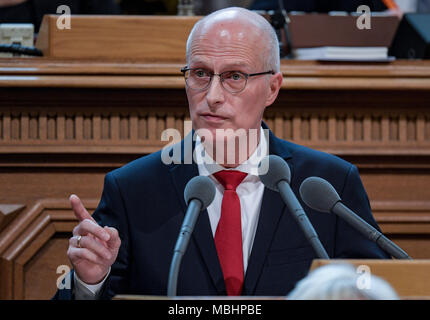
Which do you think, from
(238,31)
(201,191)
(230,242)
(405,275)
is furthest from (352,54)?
(405,275)

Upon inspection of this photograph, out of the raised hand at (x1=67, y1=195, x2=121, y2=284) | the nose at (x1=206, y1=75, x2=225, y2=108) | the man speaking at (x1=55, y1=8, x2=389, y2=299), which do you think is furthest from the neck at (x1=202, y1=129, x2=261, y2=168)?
the raised hand at (x1=67, y1=195, x2=121, y2=284)

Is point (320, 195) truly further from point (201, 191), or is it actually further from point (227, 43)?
point (227, 43)

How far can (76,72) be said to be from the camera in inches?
71.1

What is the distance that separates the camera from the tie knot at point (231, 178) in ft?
4.76

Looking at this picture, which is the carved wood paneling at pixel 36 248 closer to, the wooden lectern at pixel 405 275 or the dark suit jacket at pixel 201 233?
the dark suit jacket at pixel 201 233

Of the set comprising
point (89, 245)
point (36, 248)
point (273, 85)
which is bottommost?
point (36, 248)

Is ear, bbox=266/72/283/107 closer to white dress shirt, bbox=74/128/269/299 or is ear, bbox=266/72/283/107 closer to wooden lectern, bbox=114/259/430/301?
white dress shirt, bbox=74/128/269/299

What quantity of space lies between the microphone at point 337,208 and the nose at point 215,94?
379mm

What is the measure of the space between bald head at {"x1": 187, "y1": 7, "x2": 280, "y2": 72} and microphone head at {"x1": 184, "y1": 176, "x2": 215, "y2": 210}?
0.48 m

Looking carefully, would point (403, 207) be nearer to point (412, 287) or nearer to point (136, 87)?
point (136, 87)

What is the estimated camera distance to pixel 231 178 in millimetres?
1452

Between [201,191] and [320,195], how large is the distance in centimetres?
21

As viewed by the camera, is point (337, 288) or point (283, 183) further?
point (283, 183)

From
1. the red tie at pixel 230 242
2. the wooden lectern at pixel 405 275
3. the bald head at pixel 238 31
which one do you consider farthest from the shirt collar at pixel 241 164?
the wooden lectern at pixel 405 275
